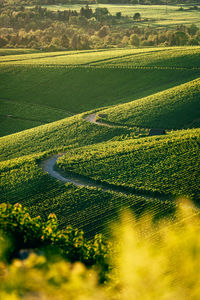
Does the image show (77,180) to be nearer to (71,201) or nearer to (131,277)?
(71,201)

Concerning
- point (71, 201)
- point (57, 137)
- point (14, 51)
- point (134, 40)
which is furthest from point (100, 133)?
point (134, 40)

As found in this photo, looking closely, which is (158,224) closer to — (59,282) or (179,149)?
(179,149)

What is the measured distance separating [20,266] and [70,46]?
14820 cm

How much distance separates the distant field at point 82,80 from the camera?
87.4m

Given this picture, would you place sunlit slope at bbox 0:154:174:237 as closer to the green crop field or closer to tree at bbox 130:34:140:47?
the green crop field

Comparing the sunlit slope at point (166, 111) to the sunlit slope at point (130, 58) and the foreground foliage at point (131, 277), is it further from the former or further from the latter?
the foreground foliage at point (131, 277)

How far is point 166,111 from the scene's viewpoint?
69000 mm

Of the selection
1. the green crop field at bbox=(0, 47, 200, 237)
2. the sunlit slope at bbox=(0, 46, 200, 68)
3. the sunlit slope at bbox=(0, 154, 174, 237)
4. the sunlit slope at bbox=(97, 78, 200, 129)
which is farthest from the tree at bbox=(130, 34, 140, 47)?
the sunlit slope at bbox=(0, 154, 174, 237)

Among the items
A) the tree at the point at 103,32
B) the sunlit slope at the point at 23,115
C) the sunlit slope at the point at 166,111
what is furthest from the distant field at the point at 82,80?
the tree at the point at 103,32

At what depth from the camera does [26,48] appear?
6043 inches

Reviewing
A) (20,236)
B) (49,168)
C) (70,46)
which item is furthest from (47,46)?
(20,236)

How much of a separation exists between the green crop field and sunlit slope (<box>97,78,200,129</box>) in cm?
18

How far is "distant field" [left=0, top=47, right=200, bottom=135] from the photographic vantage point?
87438 millimetres

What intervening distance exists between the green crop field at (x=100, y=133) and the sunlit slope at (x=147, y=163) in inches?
4.9
